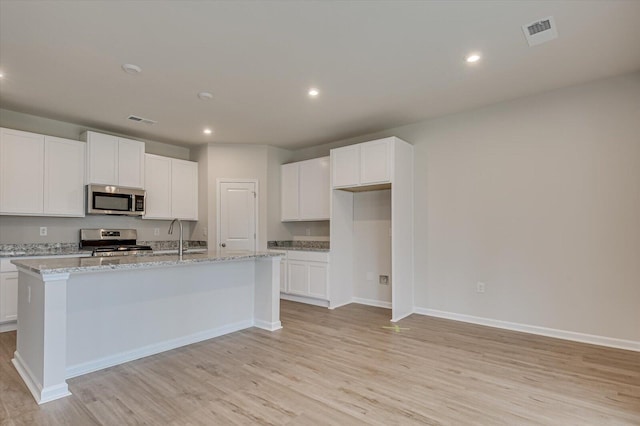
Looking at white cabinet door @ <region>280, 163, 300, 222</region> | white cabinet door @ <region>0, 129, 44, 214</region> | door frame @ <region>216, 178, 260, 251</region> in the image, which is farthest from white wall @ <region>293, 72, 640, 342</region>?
white cabinet door @ <region>0, 129, 44, 214</region>

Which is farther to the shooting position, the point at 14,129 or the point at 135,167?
the point at 135,167

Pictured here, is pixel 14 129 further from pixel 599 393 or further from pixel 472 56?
pixel 599 393

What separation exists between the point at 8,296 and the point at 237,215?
3.05 m

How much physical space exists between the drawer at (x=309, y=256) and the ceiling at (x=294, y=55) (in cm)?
199

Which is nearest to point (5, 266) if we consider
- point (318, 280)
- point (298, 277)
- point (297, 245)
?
point (298, 277)

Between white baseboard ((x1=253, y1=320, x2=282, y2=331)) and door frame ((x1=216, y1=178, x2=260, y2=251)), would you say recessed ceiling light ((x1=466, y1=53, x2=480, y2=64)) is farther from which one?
door frame ((x1=216, y1=178, x2=260, y2=251))

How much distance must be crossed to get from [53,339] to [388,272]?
394 cm

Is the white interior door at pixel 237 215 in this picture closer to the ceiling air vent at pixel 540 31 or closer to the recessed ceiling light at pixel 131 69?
the recessed ceiling light at pixel 131 69

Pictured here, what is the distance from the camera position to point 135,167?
519cm

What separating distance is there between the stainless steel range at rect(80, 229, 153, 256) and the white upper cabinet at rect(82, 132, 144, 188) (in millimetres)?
756

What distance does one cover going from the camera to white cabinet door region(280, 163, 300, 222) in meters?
5.99

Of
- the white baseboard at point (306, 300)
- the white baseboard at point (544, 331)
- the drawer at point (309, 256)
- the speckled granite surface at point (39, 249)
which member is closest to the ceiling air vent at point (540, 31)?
the white baseboard at point (544, 331)

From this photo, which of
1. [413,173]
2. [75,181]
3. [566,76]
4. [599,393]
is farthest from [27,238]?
[566,76]

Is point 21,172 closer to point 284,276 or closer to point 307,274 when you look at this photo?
point 284,276
